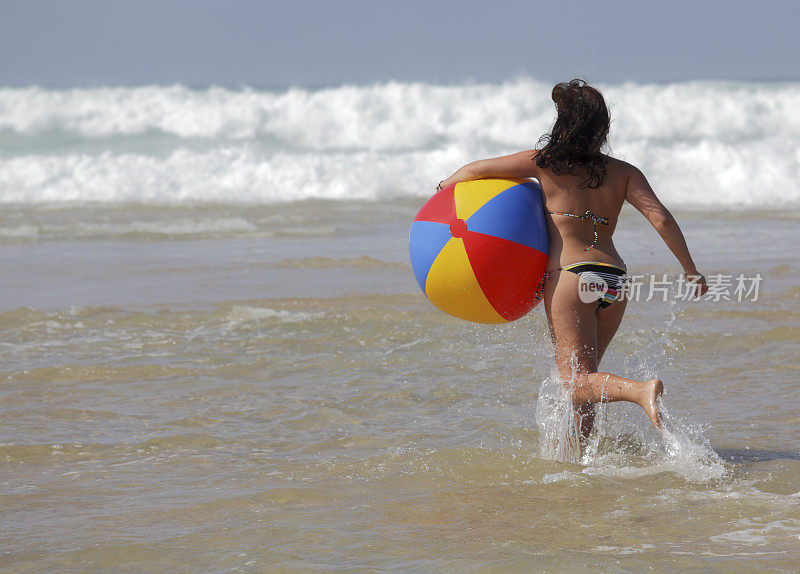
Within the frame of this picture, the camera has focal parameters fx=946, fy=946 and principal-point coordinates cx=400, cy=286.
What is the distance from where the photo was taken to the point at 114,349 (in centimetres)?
707

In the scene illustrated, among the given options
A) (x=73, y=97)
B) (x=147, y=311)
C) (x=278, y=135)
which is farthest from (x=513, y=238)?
(x=73, y=97)

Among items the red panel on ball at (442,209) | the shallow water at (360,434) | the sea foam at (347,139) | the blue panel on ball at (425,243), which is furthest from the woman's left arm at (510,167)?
the sea foam at (347,139)

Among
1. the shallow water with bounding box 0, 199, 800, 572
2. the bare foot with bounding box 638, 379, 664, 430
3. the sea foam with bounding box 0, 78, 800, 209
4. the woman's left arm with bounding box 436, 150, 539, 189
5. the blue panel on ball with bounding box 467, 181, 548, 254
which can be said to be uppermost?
the sea foam with bounding box 0, 78, 800, 209

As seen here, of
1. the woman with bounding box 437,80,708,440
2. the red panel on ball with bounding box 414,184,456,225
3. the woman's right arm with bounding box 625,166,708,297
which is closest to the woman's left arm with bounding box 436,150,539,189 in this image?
the woman with bounding box 437,80,708,440

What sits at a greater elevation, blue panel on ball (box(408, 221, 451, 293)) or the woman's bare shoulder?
the woman's bare shoulder

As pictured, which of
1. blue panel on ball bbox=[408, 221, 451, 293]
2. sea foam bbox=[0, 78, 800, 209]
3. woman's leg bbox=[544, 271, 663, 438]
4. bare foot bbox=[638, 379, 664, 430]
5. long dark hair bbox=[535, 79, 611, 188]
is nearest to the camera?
bare foot bbox=[638, 379, 664, 430]

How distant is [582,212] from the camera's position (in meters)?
4.45

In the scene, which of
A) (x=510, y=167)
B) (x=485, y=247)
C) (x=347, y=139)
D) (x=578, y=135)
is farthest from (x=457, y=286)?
(x=347, y=139)

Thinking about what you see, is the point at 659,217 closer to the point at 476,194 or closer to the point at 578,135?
the point at 578,135

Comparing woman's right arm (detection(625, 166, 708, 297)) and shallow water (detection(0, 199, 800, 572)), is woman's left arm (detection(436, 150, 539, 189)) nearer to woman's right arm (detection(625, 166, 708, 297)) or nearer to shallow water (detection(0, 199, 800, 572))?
woman's right arm (detection(625, 166, 708, 297))

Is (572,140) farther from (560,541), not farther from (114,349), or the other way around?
(114,349)

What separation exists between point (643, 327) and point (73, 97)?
24550mm

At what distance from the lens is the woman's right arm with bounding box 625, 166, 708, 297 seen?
14.5 ft

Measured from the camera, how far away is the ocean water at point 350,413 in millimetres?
3709
